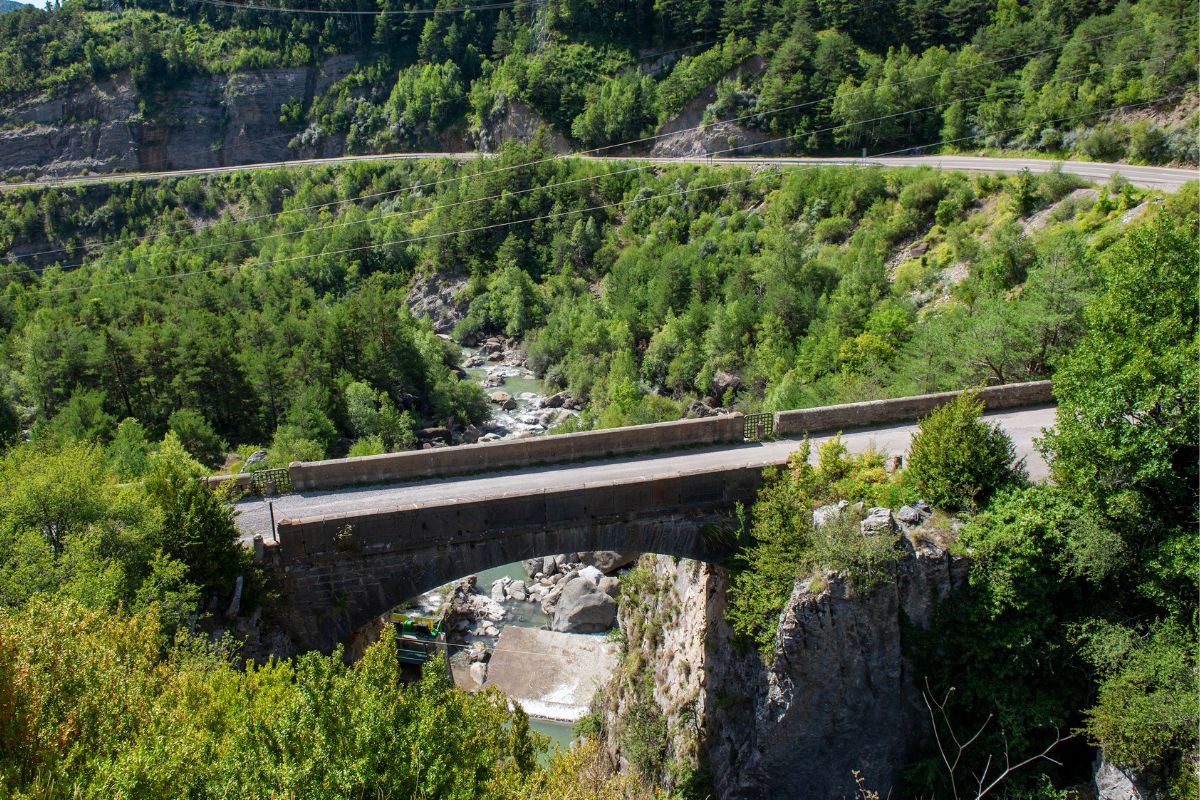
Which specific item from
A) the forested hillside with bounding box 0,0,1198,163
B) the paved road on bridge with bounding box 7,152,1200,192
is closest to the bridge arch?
the paved road on bridge with bounding box 7,152,1200,192

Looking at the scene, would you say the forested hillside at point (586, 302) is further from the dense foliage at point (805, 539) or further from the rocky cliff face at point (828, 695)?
the rocky cliff face at point (828, 695)

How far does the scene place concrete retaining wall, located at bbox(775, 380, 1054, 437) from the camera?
20.2 m

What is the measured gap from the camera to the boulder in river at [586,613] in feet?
92.8

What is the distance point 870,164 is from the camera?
166 feet

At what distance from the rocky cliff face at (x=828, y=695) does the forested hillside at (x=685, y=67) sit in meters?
35.5

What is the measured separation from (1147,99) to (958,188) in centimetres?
1151

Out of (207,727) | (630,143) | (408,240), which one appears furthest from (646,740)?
(630,143)

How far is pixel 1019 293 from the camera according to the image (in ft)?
96.6

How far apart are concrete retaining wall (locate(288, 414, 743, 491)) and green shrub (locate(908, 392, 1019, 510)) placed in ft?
16.7

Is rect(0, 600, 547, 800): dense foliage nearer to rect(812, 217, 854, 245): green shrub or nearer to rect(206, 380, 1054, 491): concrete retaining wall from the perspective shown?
rect(206, 380, 1054, 491): concrete retaining wall

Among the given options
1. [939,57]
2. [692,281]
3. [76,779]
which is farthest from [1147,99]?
[76,779]

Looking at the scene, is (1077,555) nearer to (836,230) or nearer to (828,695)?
(828,695)

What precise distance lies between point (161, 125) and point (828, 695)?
324ft

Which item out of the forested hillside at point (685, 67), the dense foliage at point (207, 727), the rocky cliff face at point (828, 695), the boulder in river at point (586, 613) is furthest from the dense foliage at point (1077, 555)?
the forested hillside at point (685, 67)
